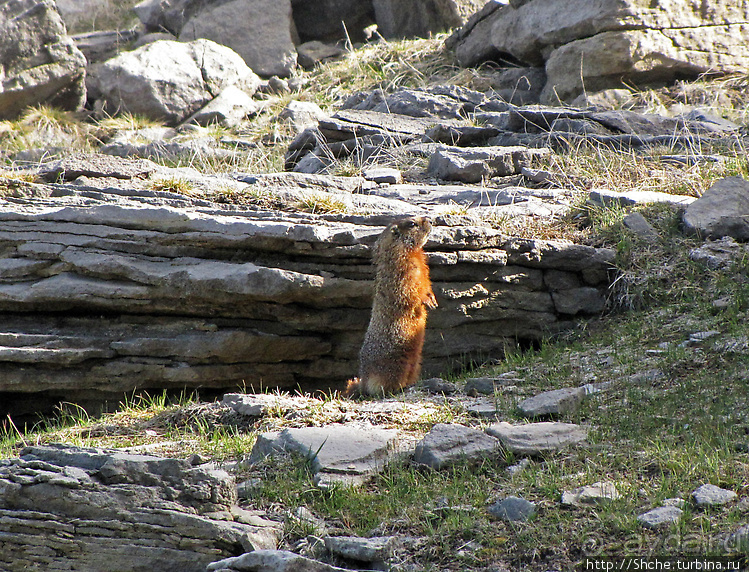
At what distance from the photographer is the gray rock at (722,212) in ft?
23.1

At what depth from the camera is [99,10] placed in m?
18.7

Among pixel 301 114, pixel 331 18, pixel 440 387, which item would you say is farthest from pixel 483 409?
pixel 331 18

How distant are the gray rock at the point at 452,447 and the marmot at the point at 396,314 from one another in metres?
1.52

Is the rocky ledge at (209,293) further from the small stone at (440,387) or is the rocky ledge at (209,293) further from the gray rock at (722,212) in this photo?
the gray rock at (722,212)

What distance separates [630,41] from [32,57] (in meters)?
10.7

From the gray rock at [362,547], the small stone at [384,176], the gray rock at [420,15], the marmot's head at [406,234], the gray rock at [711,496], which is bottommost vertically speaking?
the gray rock at [362,547]

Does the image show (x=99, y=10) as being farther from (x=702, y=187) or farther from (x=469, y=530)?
(x=469, y=530)

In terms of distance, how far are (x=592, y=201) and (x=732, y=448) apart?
4122 millimetres

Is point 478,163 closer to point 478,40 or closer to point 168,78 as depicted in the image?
point 478,40

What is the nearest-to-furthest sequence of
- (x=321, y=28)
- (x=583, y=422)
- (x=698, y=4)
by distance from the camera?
(x=583, y=422), (x=698, y=4), (x=321, y=28)

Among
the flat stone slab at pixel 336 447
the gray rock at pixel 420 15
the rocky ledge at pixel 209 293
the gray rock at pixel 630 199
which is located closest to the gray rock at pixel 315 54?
the gray rock at pixel 420 15

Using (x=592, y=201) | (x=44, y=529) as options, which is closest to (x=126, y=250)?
(x=44, y=529)

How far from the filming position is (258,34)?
50.9 feet

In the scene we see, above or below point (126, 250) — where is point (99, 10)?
above
